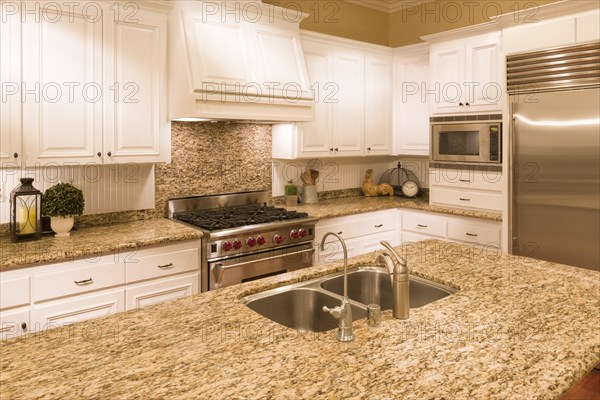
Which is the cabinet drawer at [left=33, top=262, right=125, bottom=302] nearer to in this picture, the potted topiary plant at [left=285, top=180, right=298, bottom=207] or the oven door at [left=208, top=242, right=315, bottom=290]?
the oven door at [left=208, top=242, right=315, bottom=290]

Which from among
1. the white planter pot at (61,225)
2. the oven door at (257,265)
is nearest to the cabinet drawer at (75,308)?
the white planter pot at (61,225)

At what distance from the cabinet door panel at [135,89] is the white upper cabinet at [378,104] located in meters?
2.08

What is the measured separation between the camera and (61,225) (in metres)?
2.89

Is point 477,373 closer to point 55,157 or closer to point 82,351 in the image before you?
point 82,351

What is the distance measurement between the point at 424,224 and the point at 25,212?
3.13 m

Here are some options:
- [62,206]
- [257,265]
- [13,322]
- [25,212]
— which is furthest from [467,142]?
[13,322]

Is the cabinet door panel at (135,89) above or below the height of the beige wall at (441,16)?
below

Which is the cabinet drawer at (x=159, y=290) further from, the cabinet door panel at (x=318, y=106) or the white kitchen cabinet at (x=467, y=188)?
the white kitchen cabinet at (x=467, y=188)

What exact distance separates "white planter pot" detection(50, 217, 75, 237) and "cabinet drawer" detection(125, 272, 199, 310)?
1.81ft

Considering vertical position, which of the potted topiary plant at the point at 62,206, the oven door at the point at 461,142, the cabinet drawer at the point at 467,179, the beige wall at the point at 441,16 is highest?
the beige wall at the point at 441,16

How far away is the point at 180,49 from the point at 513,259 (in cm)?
239

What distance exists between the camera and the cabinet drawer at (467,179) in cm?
386

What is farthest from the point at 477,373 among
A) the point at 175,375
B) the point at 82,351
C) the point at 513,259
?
the point at 513,259

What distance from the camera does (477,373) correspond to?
1.19 metres
